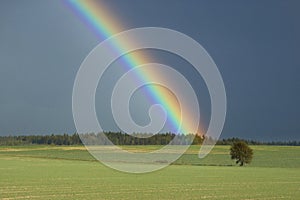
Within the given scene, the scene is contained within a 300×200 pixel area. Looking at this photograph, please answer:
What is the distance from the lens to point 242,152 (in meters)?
115

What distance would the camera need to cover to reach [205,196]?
3559 cm

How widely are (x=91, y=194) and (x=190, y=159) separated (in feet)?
310

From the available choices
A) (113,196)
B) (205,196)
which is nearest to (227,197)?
(205,196)

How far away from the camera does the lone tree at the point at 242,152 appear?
114750mm

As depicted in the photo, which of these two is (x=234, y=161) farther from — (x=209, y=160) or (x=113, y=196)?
(x=113, y=196)

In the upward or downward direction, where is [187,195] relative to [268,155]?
downward

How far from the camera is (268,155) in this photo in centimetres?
13912

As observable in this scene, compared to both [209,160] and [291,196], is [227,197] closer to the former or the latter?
[291,196]

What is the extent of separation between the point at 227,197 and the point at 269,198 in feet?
8.90

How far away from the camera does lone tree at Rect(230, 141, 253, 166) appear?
4518 inches

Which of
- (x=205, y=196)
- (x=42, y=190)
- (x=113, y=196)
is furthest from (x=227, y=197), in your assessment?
(x=42, y=190)

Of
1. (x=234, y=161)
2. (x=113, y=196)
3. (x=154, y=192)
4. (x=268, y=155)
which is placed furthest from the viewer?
(x=268, y=155)

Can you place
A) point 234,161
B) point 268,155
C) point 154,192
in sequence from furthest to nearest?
1. point 268,155
2. point 234,161
3. point 154,192

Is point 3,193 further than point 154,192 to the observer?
No
